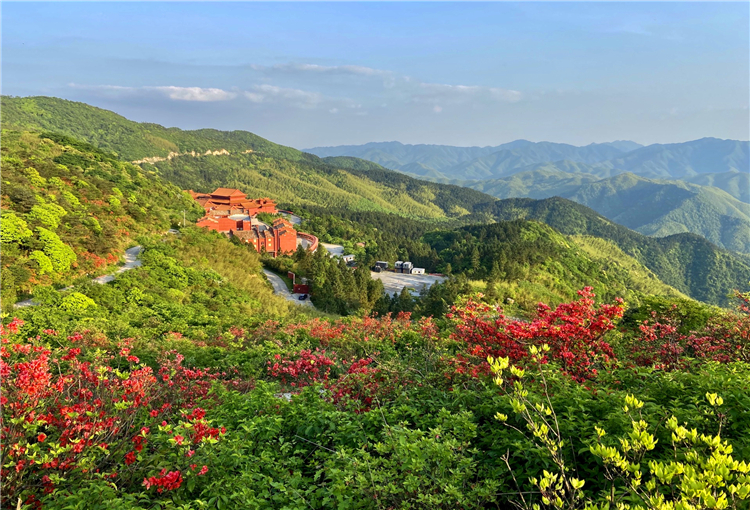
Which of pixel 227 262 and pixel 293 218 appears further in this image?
pixel 293 218

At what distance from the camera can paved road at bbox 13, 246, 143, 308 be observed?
11492mm

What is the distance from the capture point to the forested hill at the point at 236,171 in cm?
10762

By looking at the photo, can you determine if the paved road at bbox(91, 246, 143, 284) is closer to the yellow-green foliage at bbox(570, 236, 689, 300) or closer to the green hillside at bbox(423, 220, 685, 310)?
the green hillside at bbox(423, 220, 685, 310)

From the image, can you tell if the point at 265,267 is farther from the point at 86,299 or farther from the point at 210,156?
the point at 210,156

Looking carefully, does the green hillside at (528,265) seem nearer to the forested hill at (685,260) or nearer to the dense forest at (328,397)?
the dense forest at (328,397)

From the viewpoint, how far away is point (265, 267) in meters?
31.0

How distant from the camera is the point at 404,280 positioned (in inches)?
1633

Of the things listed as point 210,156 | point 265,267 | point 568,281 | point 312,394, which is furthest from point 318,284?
point 210,156

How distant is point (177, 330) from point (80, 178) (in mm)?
17553

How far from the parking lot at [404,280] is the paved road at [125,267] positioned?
21769 mm

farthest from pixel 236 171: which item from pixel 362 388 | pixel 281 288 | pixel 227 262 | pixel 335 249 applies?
pixel 362 388

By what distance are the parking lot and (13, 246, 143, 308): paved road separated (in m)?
21.8

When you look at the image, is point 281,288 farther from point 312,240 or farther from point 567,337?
point 567,337

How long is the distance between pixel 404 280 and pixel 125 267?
→ 28.8 m
